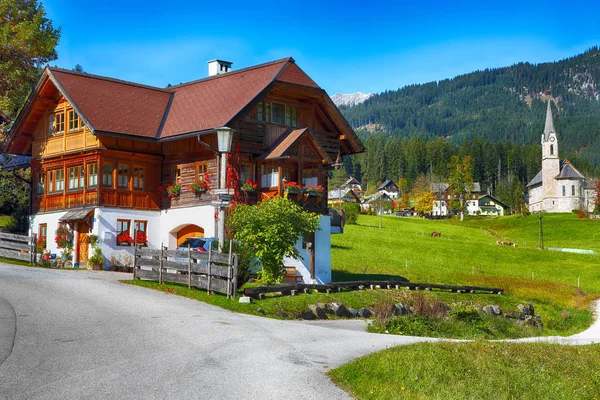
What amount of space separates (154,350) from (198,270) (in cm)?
1167

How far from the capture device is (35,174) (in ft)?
140

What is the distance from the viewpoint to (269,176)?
37.8 meters

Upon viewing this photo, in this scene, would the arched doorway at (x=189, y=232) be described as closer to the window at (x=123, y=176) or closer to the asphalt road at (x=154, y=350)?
the window at (x=123, y=176)

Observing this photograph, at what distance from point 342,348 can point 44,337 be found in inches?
265

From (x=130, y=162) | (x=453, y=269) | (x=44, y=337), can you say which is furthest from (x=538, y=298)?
(x=44, y=337)

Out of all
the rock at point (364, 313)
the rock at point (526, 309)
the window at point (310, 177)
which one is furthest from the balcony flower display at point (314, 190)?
the rock at point (526, 309)

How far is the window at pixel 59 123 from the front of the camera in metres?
40.2

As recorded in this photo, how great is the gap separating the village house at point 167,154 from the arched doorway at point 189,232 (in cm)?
6

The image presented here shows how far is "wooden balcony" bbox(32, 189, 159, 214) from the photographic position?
1485 inches

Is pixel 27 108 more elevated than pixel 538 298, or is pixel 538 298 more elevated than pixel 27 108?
pixel 27 108

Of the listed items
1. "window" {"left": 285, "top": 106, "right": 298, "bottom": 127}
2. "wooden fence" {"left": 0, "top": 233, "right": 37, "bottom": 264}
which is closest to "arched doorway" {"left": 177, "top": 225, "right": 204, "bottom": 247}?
"window" {"left": 285, "top": 106, "right": 298, "bottom": 127}

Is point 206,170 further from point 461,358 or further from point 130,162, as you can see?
point 461,358

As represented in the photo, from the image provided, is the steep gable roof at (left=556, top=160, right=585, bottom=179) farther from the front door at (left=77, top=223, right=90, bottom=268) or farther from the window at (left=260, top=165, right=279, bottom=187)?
the front door at (left=77, top=223, right=90, bottom=268)

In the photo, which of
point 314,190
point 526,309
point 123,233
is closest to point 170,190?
point 123,233
